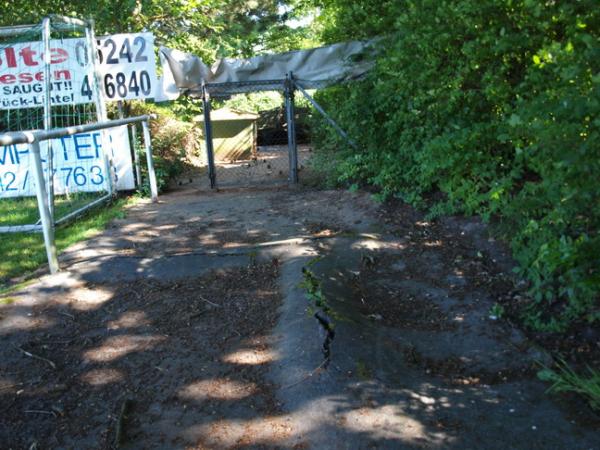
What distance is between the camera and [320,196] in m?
8.47

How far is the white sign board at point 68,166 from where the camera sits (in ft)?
26.2

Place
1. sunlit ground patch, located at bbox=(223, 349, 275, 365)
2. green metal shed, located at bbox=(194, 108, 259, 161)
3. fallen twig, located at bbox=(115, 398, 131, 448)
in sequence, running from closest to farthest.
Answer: fallen twig, located at bbox=(115, 398, 131, 448) → sunlit ground patch, located at bbox=(223, 349, 275, 365) → green metal shed, located at bbox=(194, 108, 259, 161)

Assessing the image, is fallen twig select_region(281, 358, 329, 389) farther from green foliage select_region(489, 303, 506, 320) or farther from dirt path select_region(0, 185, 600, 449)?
green foliage select_region(489, 303, 506, 320)

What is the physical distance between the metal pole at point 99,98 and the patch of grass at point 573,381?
6.91 meters

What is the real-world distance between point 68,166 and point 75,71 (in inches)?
59.0

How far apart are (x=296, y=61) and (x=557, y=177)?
6.95 meters

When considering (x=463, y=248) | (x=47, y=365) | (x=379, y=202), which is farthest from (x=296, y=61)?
(x=47, y=365)

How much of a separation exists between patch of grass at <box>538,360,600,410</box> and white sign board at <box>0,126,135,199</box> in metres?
7.06

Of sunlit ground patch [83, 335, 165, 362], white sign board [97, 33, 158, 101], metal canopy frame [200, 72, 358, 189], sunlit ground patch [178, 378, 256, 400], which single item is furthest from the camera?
metal canopy frame [200, 72, 358, 189]

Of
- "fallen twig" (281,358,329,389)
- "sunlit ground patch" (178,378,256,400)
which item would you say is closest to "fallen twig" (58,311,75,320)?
"sunlit ground patch" (178,378,256,400)

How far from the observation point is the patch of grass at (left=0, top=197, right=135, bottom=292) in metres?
5.53

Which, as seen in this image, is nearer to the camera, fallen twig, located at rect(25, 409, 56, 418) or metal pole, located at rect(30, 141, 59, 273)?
fallen twig, located at rect(25, 409, 56, 418)

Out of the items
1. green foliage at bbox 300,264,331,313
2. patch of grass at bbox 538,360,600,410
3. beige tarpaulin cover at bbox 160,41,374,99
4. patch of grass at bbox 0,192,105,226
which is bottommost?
patch of grass at bbox 538,360,600,410

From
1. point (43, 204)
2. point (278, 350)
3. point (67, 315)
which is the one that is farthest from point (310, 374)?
point (43, 204)
